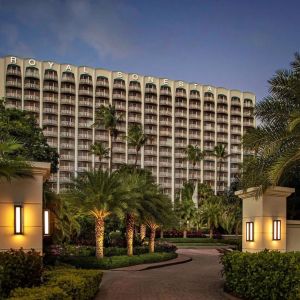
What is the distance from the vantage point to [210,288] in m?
17.0

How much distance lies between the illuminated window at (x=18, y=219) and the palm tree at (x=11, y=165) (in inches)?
37.6

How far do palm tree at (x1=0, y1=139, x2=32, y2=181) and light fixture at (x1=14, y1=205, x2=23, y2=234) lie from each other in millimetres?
952

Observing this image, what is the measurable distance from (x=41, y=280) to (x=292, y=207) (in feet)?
61.2

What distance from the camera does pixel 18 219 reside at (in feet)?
50.2

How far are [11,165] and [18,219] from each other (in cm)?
200

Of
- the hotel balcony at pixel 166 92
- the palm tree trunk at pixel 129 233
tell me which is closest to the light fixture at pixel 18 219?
the palm tree trunk at pixel 129 233

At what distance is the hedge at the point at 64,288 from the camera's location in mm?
10289

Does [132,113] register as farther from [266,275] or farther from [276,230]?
[266,275]

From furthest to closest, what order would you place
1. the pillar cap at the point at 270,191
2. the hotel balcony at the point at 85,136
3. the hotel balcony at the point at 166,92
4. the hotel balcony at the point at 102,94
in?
the hotel balcony at the point at 166,92
the hotel balcony at the point at 102,94
the hotel balcony at the point at 85,136
the pillar cap at the point at 270,191

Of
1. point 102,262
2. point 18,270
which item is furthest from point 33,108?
point 18,270

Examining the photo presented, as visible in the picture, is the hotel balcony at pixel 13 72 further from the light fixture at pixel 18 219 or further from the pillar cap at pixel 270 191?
the light fixture at pixel 18 219

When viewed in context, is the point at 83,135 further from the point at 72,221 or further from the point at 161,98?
the point at 72,221

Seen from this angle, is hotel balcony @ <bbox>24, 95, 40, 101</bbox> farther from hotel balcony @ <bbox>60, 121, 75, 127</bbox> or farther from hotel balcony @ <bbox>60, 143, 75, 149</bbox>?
hotel balcony @ <bbox>60, 143, 75, 149</bbox>

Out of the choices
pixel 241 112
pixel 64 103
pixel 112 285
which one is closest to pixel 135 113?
pixel 64 103
